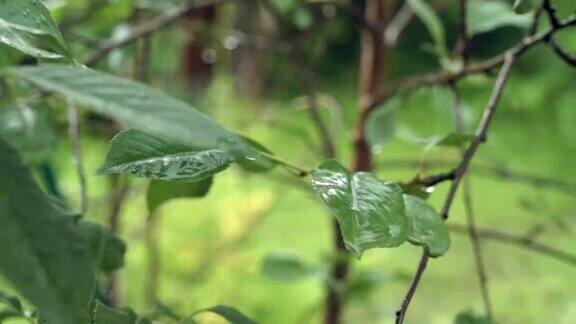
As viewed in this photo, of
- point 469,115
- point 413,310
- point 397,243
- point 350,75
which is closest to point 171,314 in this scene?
point 397,243

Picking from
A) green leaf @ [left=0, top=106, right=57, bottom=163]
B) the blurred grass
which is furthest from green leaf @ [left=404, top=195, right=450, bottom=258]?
the blurred grass

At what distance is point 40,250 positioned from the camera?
130mm

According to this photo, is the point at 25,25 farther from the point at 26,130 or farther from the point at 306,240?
the point at 306,240

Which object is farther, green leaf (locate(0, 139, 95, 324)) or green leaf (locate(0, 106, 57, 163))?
green leaf (locate(0, 106, 57, 163))

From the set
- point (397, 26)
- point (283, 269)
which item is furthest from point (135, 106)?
point (397, 26)

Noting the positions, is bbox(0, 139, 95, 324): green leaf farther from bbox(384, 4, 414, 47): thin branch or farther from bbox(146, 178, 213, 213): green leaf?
bbox(384, 4, 414, 47): thin branch

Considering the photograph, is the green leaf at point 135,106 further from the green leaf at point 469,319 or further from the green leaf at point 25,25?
the green leaf at point 469,319

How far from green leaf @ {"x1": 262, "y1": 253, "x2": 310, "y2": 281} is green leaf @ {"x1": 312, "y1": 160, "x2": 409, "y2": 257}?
1.52ft

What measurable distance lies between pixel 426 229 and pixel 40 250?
129 millimetres

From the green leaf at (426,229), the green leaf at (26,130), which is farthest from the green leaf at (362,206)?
the green leaf at (26,130)

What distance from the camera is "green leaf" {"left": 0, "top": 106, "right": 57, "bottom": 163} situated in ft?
1.29

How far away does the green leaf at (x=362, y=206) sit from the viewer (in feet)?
0.65

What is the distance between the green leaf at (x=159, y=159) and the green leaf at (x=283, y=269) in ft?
1.54

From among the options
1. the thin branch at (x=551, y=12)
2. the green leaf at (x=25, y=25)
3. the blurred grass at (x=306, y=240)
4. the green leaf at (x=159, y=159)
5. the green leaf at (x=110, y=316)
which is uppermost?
the thin branch at (x=551, y=12)
